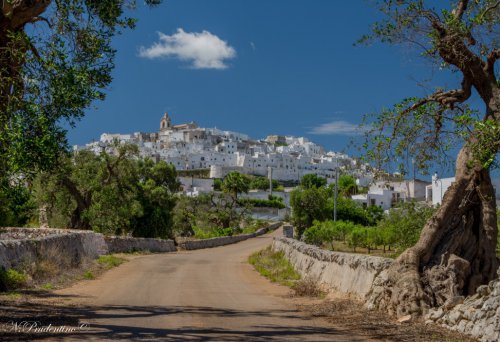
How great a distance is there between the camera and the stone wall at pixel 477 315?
786 cm

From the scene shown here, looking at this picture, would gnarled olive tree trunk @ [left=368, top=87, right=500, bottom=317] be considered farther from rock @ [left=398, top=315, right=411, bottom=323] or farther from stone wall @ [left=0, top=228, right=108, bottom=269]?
stone wall @ [left=0, top=228, right=108, bottom=269]

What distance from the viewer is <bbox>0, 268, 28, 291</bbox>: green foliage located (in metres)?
13.4

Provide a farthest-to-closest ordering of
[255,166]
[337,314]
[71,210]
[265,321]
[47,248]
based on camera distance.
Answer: [255,166], [71,210], [47,248], [337,314], [265,321]

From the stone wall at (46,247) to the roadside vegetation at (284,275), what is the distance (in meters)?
7.10

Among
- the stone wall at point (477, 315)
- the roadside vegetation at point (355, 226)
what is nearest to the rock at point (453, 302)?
the stone wall at point (477, 315)

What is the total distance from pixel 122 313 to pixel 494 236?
7360 millimetres

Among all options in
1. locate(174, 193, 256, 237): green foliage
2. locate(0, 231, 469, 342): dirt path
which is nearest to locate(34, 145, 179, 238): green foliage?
locate(0, 231, 469, 342): dirt path

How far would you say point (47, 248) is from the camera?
17.3 m

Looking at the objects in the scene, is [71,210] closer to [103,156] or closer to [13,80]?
[103,156]

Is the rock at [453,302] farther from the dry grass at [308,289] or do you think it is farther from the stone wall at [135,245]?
the stone wall at [135,245]

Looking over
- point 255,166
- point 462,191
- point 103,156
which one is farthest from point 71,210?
point 255,166

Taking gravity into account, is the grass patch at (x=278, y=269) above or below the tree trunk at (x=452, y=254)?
below

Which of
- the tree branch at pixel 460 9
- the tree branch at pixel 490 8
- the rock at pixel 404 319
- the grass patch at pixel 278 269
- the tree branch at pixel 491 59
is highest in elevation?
the tree branch at pixel 460 9

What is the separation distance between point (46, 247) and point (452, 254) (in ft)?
39.4
